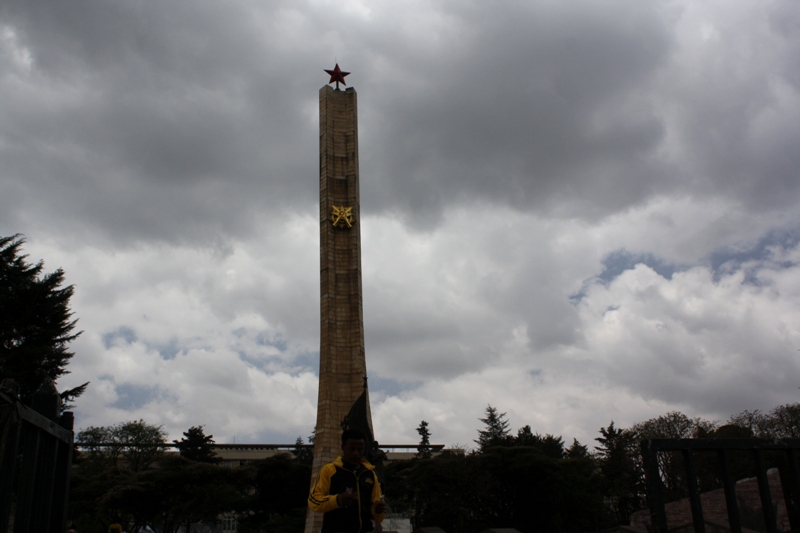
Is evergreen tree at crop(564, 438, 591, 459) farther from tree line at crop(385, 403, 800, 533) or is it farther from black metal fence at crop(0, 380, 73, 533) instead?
black metal fence at crop(0, 380, 73, 533)

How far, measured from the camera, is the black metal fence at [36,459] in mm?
2523

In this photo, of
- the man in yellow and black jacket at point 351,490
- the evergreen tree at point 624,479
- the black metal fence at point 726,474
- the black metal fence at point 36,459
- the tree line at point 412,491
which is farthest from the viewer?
the evergreen tree at point 624,479

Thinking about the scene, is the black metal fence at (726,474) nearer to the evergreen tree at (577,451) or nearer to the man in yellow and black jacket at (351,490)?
the man in yellow and black jacket at (351,490)

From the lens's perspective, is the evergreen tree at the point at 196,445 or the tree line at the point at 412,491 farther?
the evergreen tree at the point at 196,445

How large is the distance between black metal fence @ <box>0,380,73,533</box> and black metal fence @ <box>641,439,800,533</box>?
128 inches

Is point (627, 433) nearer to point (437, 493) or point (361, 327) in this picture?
point (437, 493)

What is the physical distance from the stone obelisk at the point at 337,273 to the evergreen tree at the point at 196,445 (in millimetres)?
22930

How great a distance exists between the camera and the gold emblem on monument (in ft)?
78.0

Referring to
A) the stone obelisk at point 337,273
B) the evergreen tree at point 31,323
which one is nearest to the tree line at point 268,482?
the evergreen tree at point 31,323

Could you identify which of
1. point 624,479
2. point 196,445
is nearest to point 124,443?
point 196,445

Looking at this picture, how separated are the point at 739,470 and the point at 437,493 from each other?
1154cm

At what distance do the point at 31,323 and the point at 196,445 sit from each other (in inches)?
865

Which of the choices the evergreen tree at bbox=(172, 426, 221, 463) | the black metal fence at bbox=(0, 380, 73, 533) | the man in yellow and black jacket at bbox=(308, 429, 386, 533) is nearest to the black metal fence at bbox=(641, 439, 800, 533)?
the man in yellow and black jacket at bbox=(308, 429, 386, 533)

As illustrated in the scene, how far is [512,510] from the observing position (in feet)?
92.7
